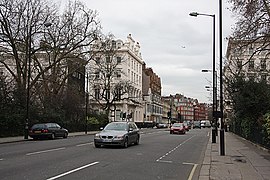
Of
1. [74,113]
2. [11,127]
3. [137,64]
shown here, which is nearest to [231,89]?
[11,127]

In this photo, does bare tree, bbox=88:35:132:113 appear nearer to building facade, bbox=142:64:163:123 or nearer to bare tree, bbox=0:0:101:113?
bare tree, bbox=0:0:101:113

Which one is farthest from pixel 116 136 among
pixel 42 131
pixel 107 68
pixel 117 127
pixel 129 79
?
pixel 129 79

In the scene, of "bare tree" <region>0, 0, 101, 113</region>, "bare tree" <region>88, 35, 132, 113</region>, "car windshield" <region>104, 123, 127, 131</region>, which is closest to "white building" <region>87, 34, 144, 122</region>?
"bare tree" <region>88, 35, 132, 113</region>

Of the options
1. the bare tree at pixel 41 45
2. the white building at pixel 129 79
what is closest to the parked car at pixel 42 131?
the bare tree at pixel 41 45

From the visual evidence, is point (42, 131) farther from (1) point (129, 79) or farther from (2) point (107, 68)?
(1) point (129, 79)

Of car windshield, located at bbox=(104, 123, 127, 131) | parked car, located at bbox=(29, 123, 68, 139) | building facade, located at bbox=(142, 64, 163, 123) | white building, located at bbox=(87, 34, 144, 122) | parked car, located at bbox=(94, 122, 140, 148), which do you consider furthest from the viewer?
building facade, located at bbox=(142, 64, 163, 123)

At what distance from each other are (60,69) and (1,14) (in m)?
12.8

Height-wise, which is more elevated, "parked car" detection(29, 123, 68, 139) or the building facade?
the building facade

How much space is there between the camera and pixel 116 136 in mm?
21859

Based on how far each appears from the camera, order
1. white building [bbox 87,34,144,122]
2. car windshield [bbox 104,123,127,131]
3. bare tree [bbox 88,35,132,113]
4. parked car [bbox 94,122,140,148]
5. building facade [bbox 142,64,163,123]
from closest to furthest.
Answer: parked car [bbox 94,122,140,148]
car windshield [bbox 104,123,127,131]
bare tree [bbox 88,35,132,113]
white building [bbox 87,34,144,122]
building facade [bbox 142,64,163,123]

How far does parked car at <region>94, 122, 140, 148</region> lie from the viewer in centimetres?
2180

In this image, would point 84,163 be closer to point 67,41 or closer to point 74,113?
point 67,41

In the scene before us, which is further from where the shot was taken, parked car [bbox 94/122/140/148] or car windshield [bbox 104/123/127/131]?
car windshield [bbox 104/123/127/131]

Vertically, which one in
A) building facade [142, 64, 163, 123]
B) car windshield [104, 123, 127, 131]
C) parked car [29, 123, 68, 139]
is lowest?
parked car [29, 123, 68, 139]
